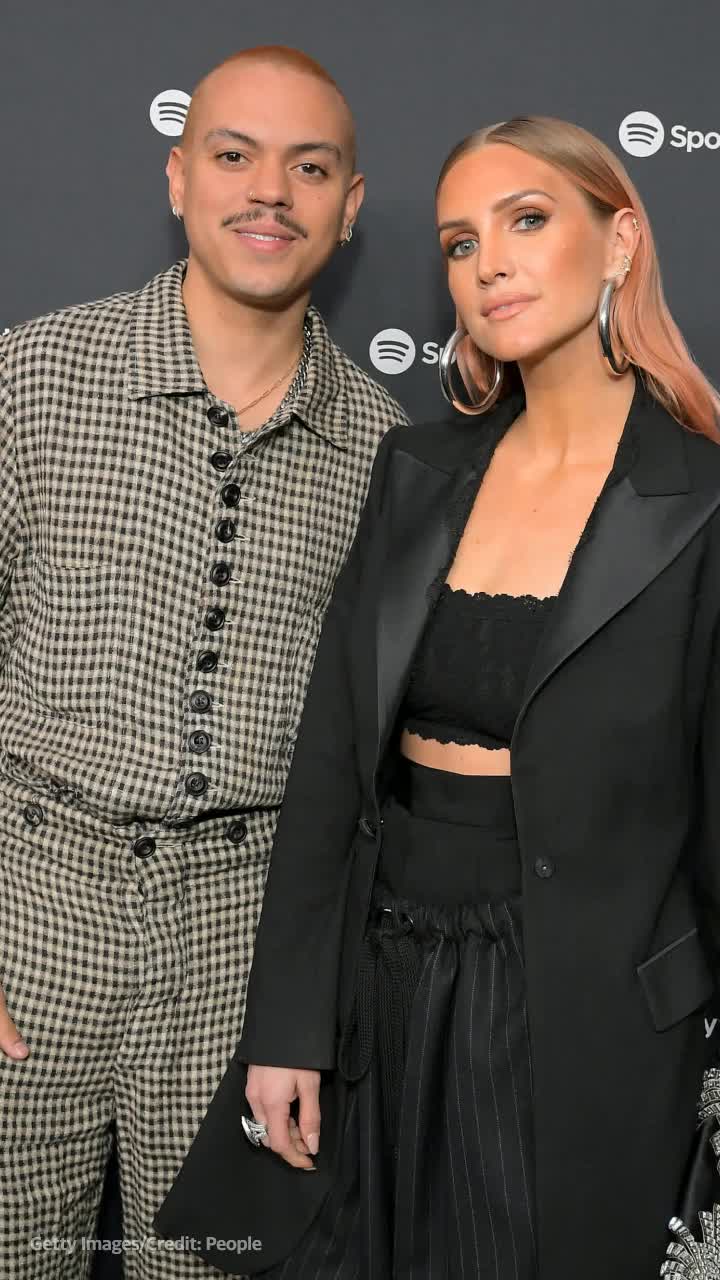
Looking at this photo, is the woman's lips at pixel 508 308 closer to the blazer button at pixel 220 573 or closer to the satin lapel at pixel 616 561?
the satin lapel at pixel 616 561

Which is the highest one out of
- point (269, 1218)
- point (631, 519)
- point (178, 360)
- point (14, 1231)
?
point (178, 360)

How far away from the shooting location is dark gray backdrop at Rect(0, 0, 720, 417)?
2.40 metres

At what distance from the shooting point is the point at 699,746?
5.57 ft

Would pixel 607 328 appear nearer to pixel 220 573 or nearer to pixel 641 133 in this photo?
pixel 220 573

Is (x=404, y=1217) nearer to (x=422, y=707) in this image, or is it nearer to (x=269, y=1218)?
(x=269, y=1218)

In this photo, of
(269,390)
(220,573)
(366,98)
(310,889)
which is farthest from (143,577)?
(366,98)

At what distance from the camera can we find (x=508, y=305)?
1.77m

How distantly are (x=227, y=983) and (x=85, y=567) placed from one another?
0.64m

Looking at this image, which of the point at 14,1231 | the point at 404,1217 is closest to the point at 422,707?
the point at 404,1217

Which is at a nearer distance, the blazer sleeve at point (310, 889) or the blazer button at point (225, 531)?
the blazer sleeve at point (310, 889)

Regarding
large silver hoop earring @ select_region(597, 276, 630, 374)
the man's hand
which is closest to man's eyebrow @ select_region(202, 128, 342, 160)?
large silver hoop earring @ select_region(597, 276, 630, 374)

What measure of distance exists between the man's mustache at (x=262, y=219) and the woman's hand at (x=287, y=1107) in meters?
1.18

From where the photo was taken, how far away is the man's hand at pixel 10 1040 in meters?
1.93

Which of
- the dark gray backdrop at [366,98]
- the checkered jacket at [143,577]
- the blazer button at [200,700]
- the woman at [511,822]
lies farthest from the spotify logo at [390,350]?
the blazer button at [200,700]
